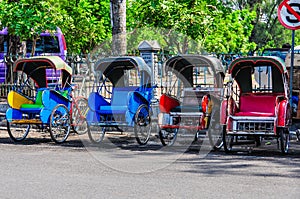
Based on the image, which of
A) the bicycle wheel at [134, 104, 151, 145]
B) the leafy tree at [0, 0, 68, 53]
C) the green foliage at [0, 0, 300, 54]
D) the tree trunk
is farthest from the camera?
the green foliage at [0, 0, 300, 54]

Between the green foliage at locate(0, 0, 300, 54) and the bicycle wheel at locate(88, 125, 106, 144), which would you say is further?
the green foliage at locate(0, 0, 300, 54)

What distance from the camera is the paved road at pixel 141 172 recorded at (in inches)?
306

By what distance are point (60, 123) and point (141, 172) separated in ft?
12.9

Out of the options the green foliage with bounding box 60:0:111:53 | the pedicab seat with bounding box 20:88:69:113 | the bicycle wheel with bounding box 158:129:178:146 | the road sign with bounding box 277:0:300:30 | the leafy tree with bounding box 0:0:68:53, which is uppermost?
the green foliage with bounding box 60:0:111:53

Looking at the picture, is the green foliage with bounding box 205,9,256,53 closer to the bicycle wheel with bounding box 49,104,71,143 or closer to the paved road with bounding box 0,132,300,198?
the bicycle wheel with bounding box 49,104,71,143

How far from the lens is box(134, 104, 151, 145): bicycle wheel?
12.3 meters

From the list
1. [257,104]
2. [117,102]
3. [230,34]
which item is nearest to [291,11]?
[257,104]

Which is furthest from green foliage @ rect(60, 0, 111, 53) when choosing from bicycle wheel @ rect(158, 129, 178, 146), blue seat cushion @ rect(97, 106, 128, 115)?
bicycle wheel @ rect(158, 129, 178, 146)

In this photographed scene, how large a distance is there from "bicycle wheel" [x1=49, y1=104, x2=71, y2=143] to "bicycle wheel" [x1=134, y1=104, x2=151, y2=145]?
155cm

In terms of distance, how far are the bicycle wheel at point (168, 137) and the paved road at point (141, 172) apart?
23cm

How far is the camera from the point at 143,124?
12461 millimetres

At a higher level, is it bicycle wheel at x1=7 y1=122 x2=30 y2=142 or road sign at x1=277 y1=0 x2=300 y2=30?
road sign at x1=277 y1=0 x2=300 y2=30

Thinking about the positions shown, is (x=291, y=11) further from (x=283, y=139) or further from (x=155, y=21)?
(x=155, y=21)

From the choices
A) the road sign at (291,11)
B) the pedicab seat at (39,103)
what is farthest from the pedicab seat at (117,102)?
the road sign at (291,11)
